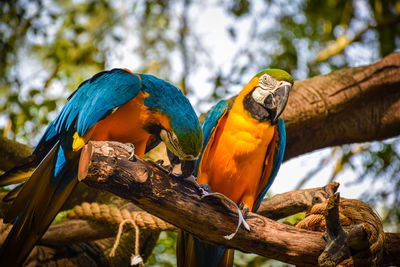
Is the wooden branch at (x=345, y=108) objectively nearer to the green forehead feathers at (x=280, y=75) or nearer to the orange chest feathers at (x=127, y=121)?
the green forehead feathers at (x=280, y=75)

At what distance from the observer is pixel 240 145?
2.76 metres

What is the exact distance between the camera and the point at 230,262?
2908 millimetres

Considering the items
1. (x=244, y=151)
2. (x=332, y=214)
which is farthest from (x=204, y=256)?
(x=332, y=214)

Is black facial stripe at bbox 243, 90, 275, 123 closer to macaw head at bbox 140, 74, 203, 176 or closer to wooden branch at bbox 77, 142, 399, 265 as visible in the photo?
macaw head at bbox 140, 74, 203, 176

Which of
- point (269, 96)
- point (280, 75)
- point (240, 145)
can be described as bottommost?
point (240, 145)

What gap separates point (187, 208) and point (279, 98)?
1.20m

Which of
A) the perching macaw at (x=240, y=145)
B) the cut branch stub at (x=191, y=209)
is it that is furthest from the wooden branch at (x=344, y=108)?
the cut branch stub at (x=191, y=209)

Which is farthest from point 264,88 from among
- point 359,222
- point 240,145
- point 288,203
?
point 359,222

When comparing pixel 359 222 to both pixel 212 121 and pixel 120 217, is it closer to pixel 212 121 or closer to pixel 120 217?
pixel 212 121

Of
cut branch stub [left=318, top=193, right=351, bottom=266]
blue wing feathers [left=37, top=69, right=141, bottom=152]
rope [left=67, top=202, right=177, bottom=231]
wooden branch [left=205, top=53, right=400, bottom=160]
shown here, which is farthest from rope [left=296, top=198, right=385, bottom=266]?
wooden branch [left=205, top=53, right=400, bottom=160]

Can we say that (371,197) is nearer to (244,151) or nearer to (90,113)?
(244,151)

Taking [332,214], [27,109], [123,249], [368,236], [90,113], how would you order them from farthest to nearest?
1. [27,109]
2. [123,249]
3. [90,113]
4. [368,236]
5. [332,214]

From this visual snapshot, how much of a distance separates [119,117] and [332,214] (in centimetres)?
146

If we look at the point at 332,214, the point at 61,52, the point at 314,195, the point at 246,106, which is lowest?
the point at 314,195
